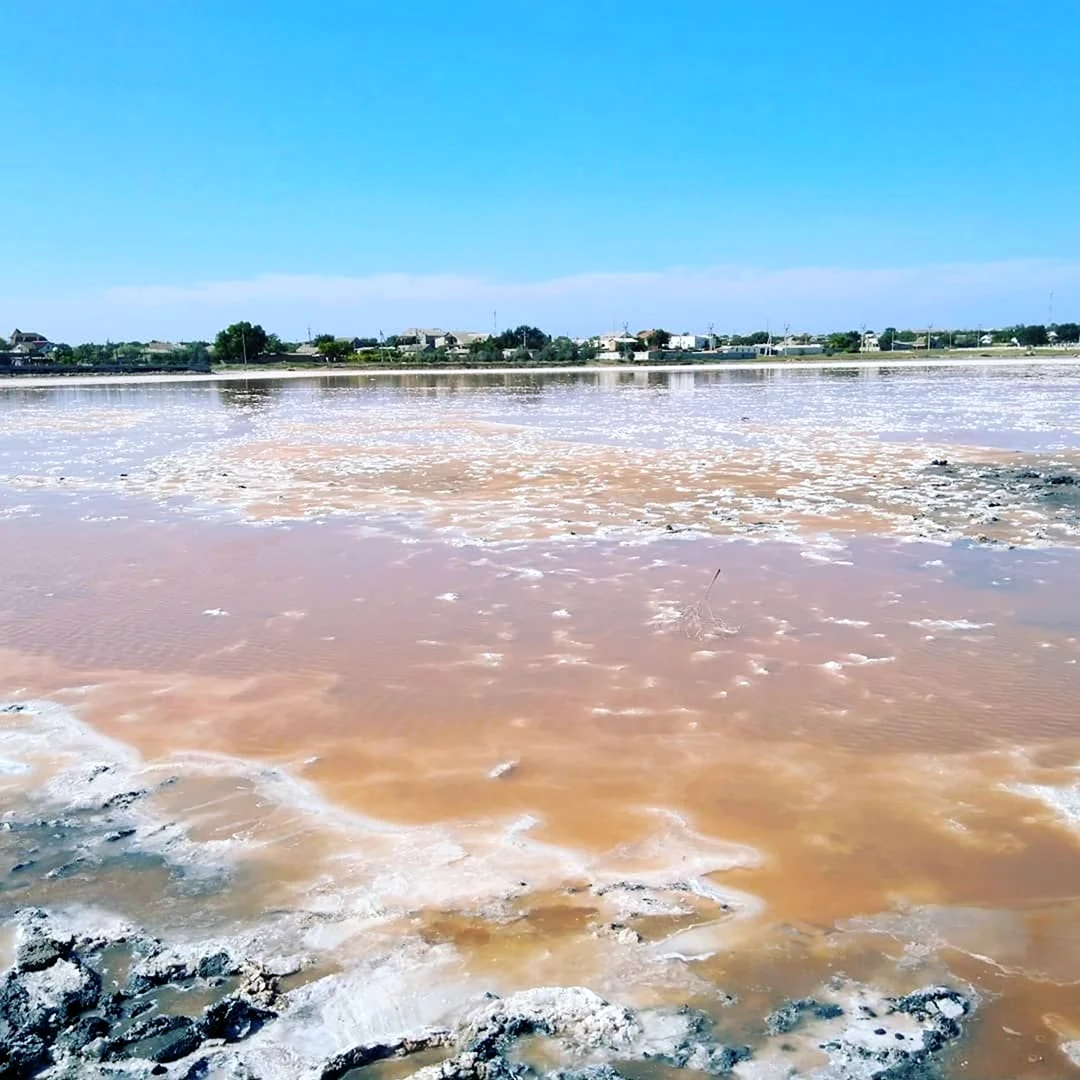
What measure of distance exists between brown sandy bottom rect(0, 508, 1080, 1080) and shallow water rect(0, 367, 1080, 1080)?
0.02 meters

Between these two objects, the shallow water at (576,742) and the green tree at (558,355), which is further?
the green tree at (558,355)

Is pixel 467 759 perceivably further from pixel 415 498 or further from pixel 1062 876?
pixel 415 498

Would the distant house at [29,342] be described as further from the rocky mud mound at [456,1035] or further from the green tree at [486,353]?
the rocky mud mound at [456,1035]

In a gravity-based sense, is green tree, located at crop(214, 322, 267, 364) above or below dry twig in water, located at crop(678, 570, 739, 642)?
above

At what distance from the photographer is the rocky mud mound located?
3.27 meters

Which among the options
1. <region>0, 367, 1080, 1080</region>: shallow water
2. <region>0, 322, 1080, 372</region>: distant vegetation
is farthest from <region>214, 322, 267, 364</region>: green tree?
<region>0, 367, 1080, 1080</region>: shallow water

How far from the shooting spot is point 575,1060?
3305mm

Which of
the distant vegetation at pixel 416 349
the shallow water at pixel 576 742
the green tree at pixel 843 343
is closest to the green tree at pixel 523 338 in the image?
the distant vegetation at pixel 416 349

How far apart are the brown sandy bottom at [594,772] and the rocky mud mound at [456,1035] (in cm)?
14

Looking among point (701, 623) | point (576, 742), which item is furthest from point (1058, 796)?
point (701, 623)

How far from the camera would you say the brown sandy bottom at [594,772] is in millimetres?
3887

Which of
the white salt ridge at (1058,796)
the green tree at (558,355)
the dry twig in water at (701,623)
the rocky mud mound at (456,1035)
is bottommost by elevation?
the rocky mud mound at (456,1035)

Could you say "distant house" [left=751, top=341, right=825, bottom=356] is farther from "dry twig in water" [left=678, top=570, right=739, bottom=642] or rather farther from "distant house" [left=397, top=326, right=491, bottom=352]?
"dry twig in water" [left=678, top=570, right=739, bottom=642]

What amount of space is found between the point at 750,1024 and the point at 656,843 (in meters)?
1.30
